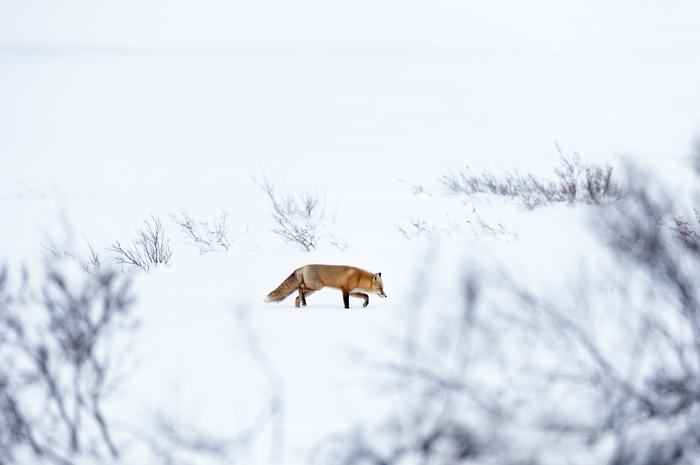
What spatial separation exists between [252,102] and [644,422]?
114 ft

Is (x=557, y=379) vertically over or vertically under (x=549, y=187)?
under

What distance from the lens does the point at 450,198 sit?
17.1 m

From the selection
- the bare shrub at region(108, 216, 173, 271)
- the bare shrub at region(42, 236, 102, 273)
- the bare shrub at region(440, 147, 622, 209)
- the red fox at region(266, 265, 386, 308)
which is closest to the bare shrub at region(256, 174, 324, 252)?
the bare shrub at region(108, 216, 173, 271)

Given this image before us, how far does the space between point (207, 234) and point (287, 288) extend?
208 inches

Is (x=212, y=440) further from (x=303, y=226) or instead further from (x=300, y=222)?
(x=300, y=222)

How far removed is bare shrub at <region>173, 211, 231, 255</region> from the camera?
13641mm

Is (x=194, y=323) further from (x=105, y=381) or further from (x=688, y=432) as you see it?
(x=688, y=432)

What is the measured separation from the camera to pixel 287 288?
9.20m

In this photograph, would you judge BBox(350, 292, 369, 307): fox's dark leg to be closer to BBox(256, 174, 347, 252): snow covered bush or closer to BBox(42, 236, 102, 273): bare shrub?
BBox(42, 236, 102, 273): bare shrub

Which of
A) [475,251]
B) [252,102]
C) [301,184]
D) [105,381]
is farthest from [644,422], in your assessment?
[252,102]

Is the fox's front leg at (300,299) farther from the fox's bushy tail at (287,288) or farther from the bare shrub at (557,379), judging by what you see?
the bare shrub at (557,379)

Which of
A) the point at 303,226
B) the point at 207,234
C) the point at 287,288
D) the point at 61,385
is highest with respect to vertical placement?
the point at 303,226

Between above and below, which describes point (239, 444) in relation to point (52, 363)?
below

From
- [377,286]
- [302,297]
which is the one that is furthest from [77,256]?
[377,286]
